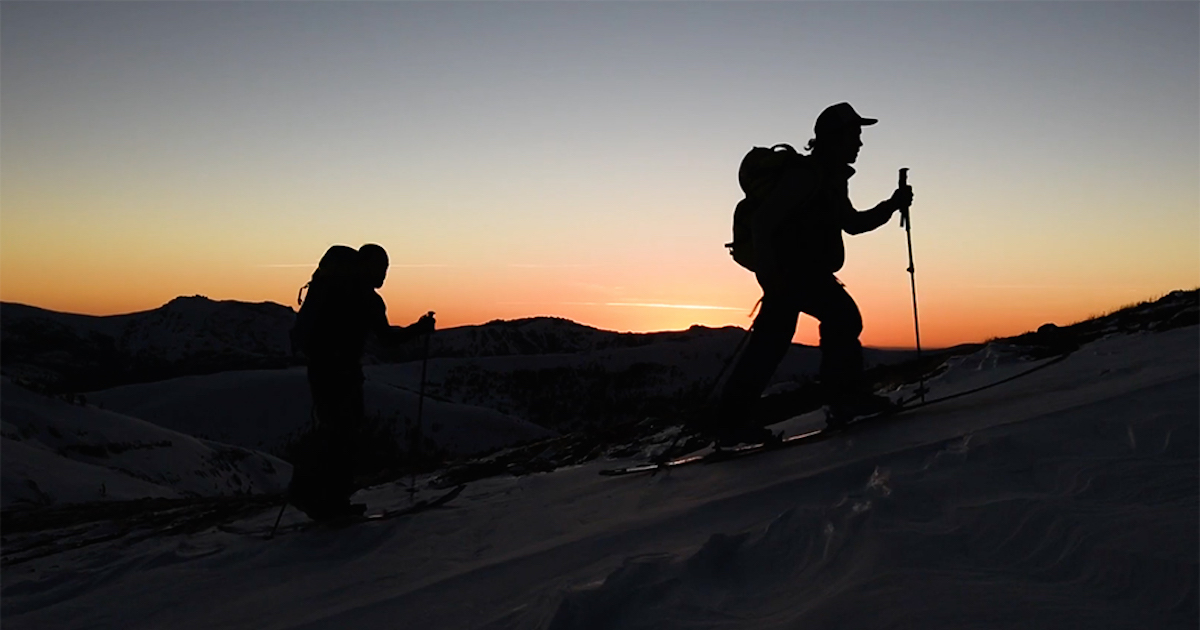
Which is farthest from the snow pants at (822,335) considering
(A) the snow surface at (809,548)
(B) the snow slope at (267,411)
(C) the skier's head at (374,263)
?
(B) the snow slope at (267,411)

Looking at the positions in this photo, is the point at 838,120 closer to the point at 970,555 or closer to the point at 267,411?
the point at 970,555

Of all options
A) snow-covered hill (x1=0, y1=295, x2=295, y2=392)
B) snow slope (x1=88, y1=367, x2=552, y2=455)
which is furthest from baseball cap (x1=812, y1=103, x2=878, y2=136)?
snow-covered hill (x1=0, y1=295, x2=295, y2=392)

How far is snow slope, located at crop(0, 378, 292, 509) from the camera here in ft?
37.2

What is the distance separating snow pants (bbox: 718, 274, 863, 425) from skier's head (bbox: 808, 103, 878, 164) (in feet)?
2.51

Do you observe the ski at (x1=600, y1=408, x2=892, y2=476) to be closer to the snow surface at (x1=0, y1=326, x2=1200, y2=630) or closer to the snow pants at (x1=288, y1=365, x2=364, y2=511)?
the snow surface at (x1=0, y1=326, x2=1200, y2=630)

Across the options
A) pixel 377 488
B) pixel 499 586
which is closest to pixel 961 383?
pixel 499 586

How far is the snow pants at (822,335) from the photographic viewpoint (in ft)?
17.8

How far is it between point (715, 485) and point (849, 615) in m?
2.21

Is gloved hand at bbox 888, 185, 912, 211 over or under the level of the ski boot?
over

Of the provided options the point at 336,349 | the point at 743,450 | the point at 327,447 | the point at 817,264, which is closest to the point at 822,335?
the point at 817,264

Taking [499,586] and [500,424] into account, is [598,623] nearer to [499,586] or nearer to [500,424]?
[499,586]

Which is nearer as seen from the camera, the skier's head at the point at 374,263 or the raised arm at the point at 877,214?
the raised arm at the point at 877,214

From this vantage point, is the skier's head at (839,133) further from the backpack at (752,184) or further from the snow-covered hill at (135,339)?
the snow-covered hill at (135,339)

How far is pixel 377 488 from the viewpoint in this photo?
8.39 meters
